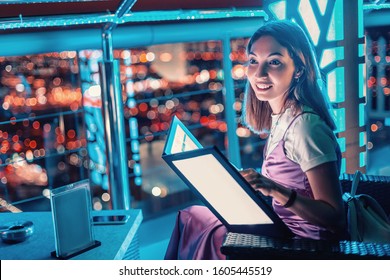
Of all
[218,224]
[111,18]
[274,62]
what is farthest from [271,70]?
[111,18]

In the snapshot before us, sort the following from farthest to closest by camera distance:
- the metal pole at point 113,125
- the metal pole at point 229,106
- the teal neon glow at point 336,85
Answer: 1. the metal pole at point 229,106
2. the metal pole at point 113,125
3. the teal neon glow at point 336,85

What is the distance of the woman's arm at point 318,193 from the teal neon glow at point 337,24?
0.93m

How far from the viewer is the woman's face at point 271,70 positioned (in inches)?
69.3

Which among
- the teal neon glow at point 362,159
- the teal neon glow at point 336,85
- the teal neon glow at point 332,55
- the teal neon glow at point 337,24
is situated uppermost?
the teal neon glow at point 337,24

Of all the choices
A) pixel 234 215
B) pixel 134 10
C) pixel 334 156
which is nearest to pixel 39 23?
pixel 134 10

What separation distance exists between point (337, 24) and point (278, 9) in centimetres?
29

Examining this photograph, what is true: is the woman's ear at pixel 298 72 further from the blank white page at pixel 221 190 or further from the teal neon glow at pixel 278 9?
the teal neon glow at pixel 278 9

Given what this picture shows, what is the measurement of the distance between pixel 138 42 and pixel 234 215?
162cm

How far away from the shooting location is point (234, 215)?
165 centimetres

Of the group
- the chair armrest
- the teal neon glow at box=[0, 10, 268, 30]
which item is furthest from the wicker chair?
the teal neon glow at box=[0, 10, 268, 30]

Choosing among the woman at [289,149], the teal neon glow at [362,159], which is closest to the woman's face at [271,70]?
the woman at [289,149]

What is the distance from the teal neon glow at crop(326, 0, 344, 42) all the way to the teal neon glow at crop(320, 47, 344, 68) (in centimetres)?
5

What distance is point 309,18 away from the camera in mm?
2311

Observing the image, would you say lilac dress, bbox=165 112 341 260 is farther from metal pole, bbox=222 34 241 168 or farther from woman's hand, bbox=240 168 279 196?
metal pole, bbox=222 34 241 168
